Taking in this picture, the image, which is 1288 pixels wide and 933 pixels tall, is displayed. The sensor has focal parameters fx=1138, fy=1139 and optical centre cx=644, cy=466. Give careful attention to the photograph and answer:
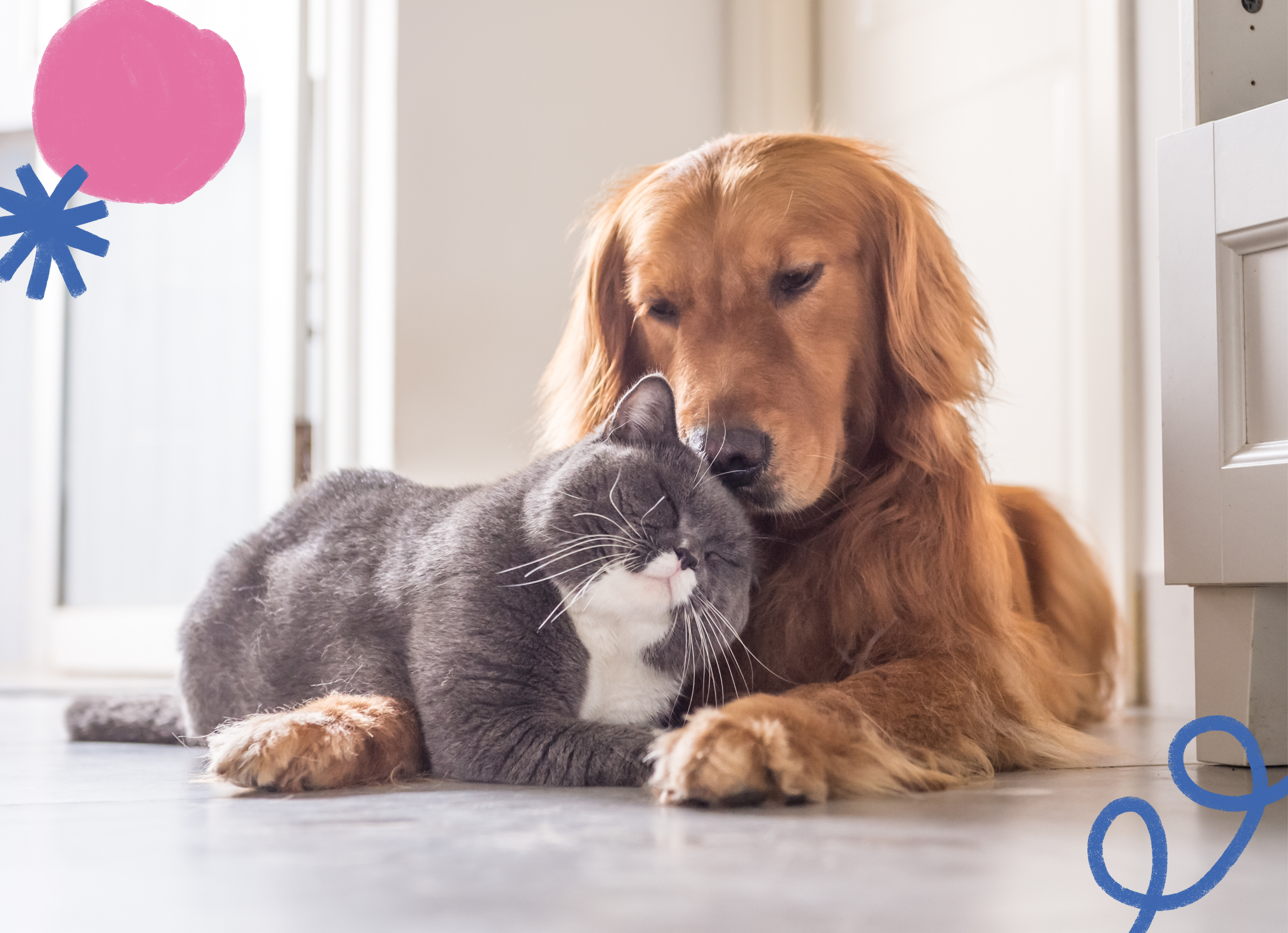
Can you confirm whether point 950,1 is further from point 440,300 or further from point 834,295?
point 834,295

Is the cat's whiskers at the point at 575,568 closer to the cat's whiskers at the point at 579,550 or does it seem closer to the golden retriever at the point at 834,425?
the cat's whiskers at the point at 579,550

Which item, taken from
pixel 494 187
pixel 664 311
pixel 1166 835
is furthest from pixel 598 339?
pixel 494 187

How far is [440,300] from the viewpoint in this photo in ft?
7.56

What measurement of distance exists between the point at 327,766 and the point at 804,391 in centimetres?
62

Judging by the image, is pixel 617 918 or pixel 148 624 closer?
pixel 617 918

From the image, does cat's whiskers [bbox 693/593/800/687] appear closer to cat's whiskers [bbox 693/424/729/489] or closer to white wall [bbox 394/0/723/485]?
cat's whiskers [bbox 693/424/729/489]

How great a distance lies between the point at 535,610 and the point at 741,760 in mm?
246

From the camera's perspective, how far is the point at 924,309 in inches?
53.5

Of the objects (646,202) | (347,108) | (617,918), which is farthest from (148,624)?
(617,918)

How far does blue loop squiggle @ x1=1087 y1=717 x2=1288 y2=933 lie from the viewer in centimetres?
66

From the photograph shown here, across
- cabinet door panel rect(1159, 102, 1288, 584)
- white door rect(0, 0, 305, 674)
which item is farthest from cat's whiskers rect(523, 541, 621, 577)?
white door rect(0, 0, 305, 674)

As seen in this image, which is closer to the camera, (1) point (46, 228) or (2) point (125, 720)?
(1) point (46, 228)

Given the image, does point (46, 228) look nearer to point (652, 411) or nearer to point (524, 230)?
point (652, 411)

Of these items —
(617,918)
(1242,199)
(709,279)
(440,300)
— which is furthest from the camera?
(440,300)
